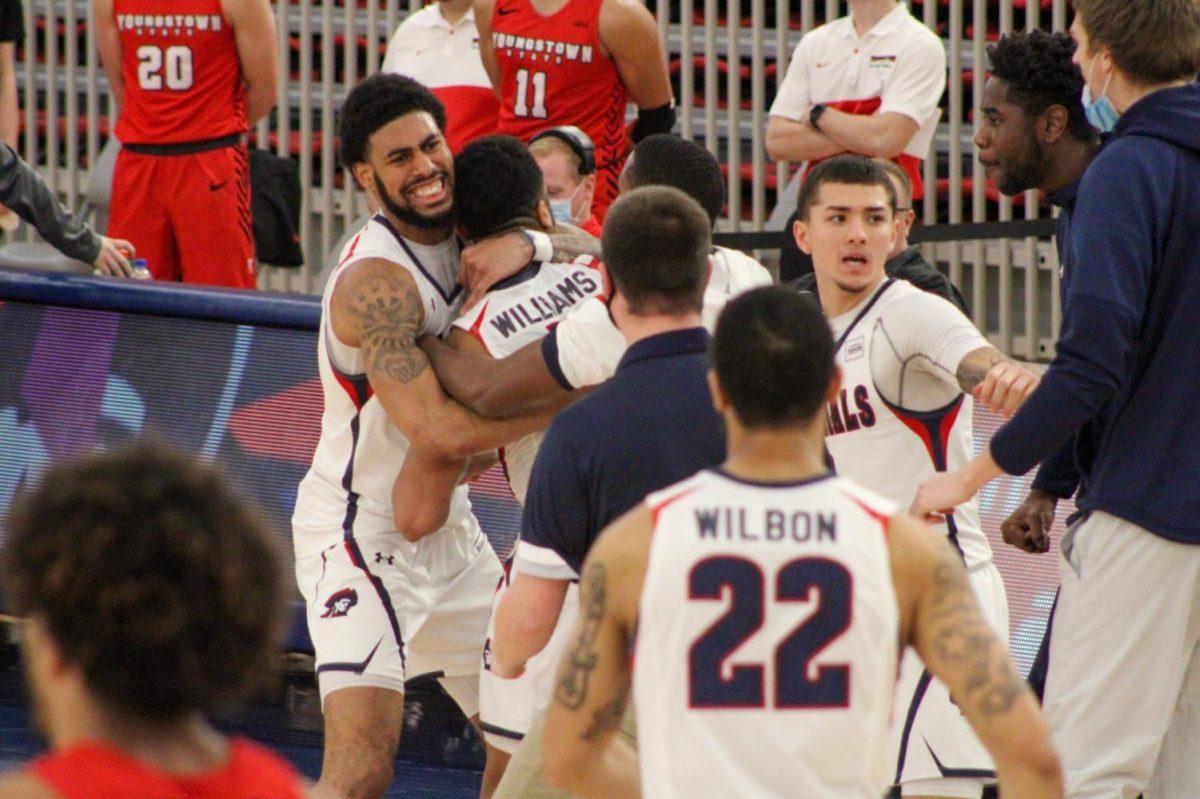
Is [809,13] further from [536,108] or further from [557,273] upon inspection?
[557,273]

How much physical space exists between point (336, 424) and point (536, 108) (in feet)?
8.58

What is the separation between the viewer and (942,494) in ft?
12.9

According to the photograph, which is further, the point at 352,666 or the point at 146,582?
the point at 352,666

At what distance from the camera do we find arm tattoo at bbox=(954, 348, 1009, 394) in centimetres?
435

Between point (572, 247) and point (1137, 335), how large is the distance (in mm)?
1517

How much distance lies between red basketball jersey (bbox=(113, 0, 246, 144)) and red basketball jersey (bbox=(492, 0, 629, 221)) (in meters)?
1.37

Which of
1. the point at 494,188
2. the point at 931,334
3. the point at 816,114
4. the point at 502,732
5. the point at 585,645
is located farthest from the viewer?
the point at 816,114

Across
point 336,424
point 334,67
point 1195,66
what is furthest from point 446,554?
point 334,67

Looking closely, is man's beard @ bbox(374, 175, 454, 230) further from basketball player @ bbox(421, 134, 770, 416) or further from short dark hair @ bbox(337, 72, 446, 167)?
basketball player @ bbox(421, 134, 770, 416)

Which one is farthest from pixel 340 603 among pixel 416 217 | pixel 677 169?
pixel 677 169

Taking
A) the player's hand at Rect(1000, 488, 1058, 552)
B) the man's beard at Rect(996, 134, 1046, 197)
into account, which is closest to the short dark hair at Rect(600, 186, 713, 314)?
the player's hand at Rect(1000, 488, 1058, 552)

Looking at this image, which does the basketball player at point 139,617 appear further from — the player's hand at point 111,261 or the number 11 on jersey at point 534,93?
the number 11 on jersey at point 534,93

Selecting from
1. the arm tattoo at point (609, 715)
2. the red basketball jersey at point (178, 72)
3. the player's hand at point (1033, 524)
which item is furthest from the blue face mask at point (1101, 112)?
the red basketball jersey at point (178, 72)

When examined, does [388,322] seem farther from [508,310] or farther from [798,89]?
[798,89]
